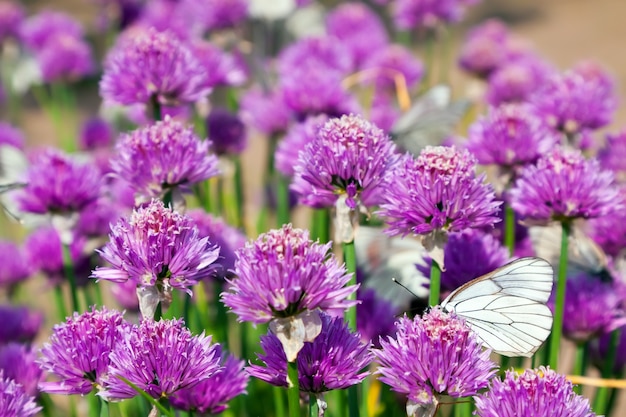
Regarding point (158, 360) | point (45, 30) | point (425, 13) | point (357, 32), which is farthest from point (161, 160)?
point (45, 30)

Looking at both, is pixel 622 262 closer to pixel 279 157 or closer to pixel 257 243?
pixel 279 157

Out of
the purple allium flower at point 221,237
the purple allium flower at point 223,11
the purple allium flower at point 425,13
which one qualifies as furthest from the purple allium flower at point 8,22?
the purple allium flower at point 221,237

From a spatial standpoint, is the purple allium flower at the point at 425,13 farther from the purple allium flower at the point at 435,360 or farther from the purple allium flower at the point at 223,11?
the purple allium flower at the point at 435,360

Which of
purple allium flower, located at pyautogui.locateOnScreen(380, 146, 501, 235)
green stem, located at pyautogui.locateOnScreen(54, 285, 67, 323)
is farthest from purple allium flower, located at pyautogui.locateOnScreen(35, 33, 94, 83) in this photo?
purple allium flower, located at pyautogui.locateOnScreen(380, 146, 501, 235)

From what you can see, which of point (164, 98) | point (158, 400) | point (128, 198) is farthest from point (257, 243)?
point (128, 198)

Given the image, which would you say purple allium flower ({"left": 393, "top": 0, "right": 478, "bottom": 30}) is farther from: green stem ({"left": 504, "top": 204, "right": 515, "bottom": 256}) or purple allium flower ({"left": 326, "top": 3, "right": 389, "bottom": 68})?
green stem ({"left": 504, "top": 204, "right": 515, "bottom": 256})
